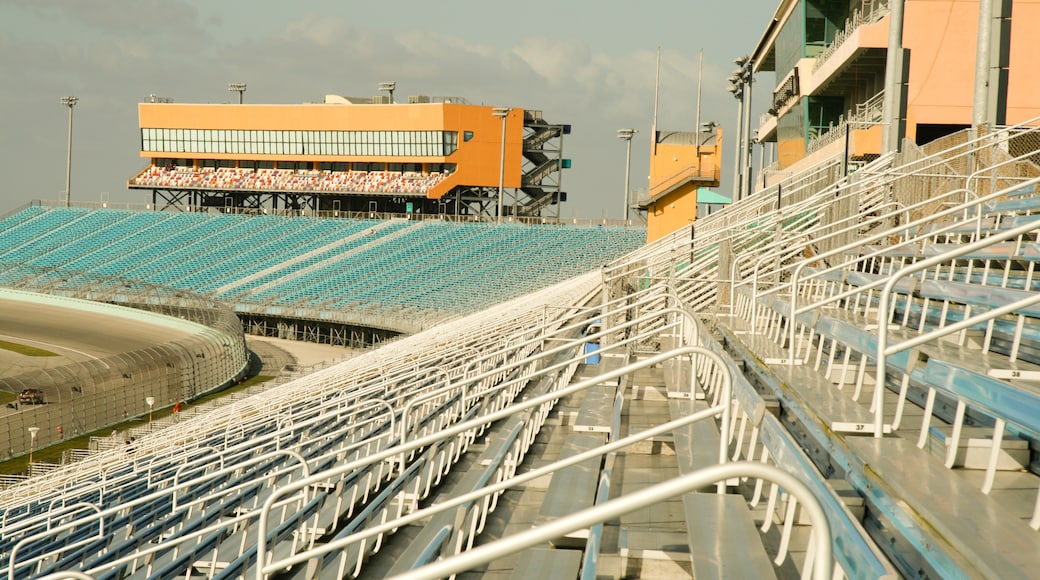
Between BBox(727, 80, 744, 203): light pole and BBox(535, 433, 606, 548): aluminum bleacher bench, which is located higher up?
BBox(727, 80, 744, 203): light pole

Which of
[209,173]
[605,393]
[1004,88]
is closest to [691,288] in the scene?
[1004,88]

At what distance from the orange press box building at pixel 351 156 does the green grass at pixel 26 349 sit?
892 inches

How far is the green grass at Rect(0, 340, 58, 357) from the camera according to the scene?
30203 millimetres

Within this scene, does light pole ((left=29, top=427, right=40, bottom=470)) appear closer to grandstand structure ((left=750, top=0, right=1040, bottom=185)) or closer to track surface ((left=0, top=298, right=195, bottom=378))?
track surface ((left=0, top=298, right=195, bottom=378))

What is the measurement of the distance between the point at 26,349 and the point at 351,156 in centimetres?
2477

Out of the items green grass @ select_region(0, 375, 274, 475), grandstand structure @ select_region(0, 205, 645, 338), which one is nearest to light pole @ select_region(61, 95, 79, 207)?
grandstand structure @ select_region(0, 205, 645, 338)

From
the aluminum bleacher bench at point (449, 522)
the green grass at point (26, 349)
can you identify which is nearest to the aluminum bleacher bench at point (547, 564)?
the aluminum bleacher bench at point (449, 522)

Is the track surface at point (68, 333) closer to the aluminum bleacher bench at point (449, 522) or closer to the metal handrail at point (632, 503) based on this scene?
the aluminum bleacher bench at point (449, 522)

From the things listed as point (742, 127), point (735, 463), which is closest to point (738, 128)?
point (742, 127)

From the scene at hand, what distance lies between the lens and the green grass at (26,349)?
30203 millimetres

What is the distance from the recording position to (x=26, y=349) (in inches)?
1218

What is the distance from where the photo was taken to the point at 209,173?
5706cm

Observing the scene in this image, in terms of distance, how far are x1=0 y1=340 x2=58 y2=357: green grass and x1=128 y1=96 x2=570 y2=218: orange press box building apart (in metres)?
22.6

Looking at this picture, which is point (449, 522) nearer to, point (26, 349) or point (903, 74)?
point (903, 74)
